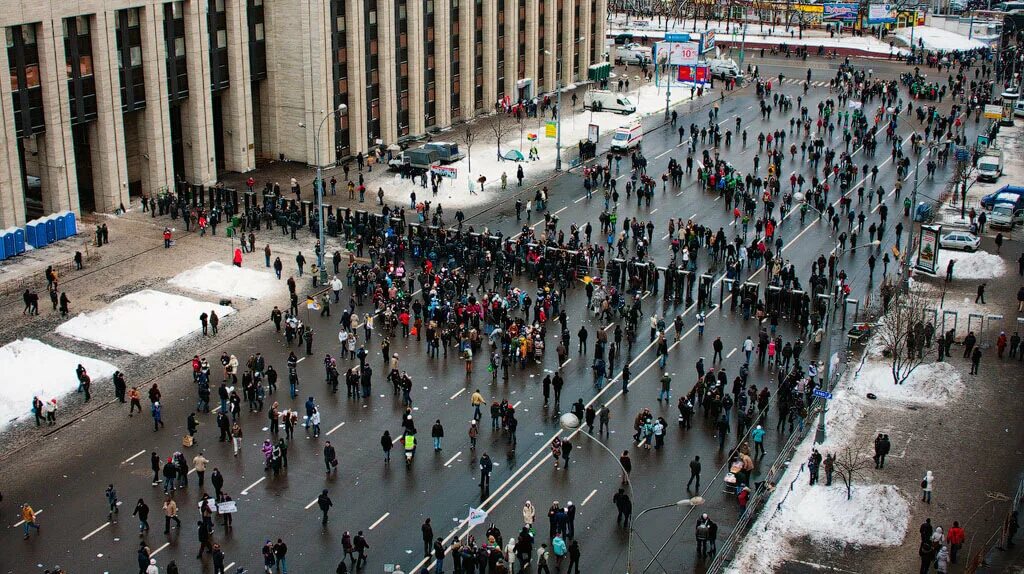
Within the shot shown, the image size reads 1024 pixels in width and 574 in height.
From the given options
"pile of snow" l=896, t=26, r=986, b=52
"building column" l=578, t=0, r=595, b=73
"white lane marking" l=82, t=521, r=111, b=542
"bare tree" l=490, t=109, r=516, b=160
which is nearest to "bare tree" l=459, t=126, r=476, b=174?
"bare tree" l=490, t=109, r=516, b=160

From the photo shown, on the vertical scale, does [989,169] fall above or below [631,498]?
above

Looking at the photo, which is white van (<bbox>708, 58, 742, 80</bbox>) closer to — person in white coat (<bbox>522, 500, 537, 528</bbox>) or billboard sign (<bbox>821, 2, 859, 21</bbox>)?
billboard sign (<bbox>821, 2, 859, 21</bbox>)

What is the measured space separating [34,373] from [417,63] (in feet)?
154

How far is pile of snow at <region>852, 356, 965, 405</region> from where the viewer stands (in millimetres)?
51312

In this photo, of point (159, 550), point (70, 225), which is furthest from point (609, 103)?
point (159, 550)

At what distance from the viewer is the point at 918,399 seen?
5112 centimetres

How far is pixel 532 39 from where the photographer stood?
106938mm

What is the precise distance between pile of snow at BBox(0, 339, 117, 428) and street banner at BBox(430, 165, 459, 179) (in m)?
30.4

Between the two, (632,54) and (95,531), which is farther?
(632,54)

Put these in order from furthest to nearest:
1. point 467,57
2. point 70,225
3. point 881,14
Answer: point 881,14 → point 467,57 → point 70,225

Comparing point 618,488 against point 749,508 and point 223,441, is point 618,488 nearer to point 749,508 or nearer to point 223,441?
point 749,508

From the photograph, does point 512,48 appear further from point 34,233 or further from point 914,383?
point 914,383

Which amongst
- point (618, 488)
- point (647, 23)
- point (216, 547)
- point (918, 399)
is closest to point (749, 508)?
point (618, 488)

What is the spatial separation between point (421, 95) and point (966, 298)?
44237 millimetres
